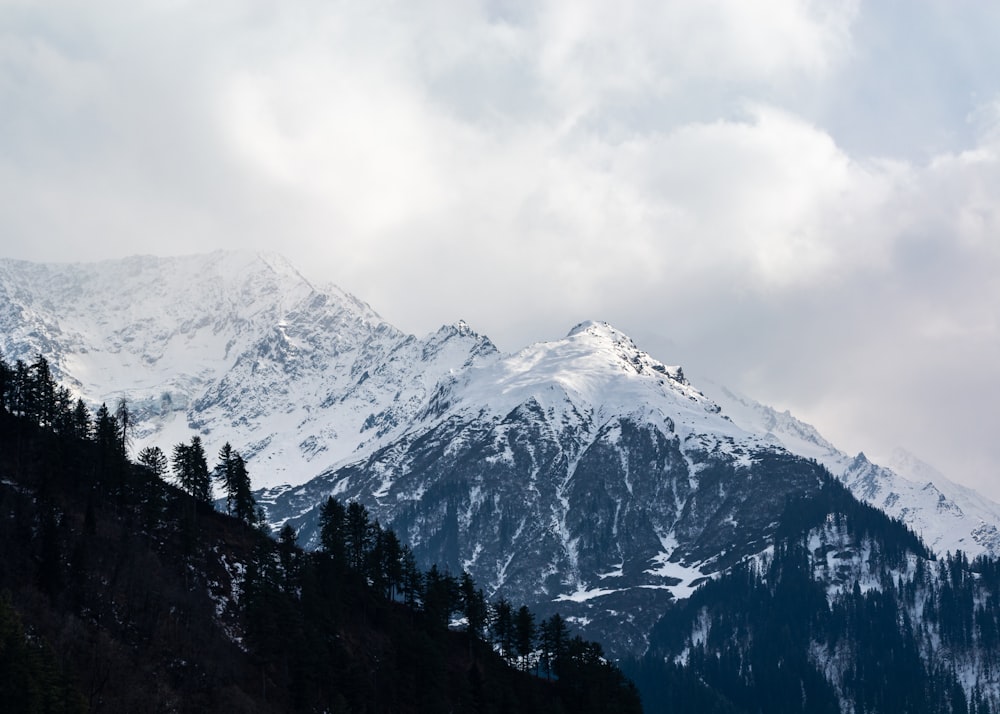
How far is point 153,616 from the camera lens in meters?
136

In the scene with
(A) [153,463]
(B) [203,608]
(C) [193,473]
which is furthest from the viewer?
(C) [193,473]

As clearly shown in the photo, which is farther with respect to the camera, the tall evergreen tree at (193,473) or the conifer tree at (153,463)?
the tall evergreen tree at (193,473)

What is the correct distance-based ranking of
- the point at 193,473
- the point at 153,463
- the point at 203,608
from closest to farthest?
the point at 203,608 → the point at 153,463 → the point at 193,473

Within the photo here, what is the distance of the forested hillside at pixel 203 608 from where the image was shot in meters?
124

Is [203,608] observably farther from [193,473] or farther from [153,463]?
[193,473]

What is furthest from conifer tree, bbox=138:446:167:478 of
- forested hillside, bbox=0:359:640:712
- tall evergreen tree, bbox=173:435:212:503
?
tall evergreen tree, bbox=173:435:212:503

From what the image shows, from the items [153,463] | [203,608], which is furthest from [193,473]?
[203,608]

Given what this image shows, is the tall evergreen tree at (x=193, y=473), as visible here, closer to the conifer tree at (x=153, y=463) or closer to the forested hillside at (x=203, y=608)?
the forested hillside at (x=203, y=608)

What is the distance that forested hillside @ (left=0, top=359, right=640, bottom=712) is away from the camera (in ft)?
406

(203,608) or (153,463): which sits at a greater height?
(153,463)

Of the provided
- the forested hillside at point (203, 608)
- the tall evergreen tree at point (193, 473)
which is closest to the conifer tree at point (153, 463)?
the forested hillside at point (203, 608)

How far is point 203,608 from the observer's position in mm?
146875

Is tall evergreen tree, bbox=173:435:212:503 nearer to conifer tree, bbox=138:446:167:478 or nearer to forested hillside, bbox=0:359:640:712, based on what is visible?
forested hillside, bbox=0:359:640:712

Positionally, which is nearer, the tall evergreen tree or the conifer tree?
the conifer tree
